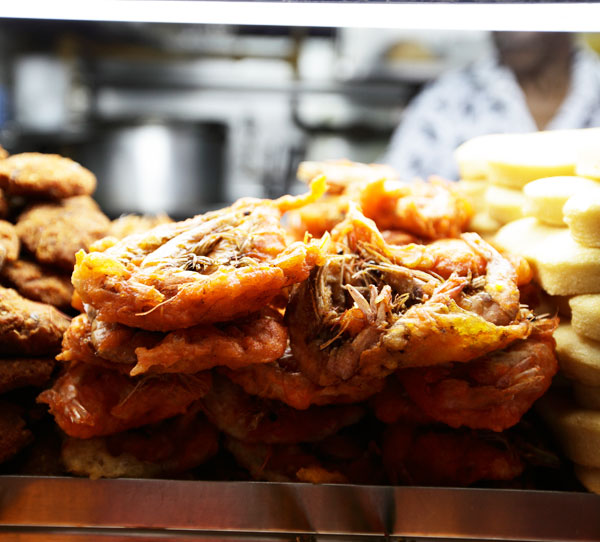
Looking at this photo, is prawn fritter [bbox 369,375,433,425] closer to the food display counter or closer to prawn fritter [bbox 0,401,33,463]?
the food display counter

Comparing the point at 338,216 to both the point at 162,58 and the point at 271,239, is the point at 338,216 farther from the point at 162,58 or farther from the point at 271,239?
the point at 162,58

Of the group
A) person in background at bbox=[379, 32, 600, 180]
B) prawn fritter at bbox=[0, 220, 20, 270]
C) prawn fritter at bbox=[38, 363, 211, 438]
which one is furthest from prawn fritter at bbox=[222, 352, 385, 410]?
person in background at bbox=[379, 32, 600, 180]

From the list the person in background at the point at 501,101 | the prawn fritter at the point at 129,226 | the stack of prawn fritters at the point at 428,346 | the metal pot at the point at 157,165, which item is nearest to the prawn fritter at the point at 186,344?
the stack of prawn fritters at the point at 428,346

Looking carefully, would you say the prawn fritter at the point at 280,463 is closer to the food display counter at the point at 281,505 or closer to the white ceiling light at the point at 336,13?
the food display counter at the point at 281,505

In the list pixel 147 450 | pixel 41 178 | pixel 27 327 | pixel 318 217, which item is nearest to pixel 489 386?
pixel 318 217

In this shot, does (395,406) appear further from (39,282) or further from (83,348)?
(39,282)

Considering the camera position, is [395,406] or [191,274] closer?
[191,274]
